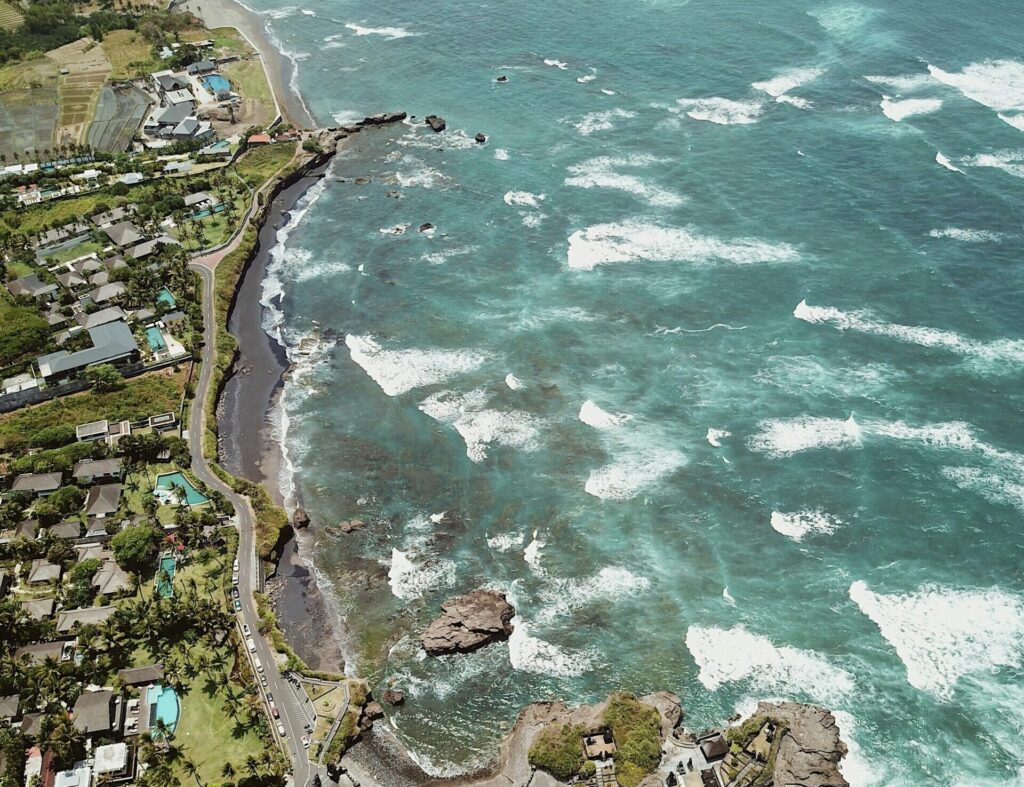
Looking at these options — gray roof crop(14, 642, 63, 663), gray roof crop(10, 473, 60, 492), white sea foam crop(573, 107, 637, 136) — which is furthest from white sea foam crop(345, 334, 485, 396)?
white sea foam crop(573, 107, 637, 136)

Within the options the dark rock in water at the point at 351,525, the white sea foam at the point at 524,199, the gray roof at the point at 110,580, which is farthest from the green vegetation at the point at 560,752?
the white sea foam at the point at 524,199

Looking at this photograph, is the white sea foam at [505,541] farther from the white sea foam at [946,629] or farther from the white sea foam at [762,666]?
the white sea foam at [946,629]

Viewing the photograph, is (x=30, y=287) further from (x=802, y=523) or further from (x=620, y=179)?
(x=802, y=523)

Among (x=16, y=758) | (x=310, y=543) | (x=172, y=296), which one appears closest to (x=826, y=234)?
(x=310, y=543)

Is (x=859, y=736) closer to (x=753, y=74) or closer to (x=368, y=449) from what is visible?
(x=368, y=449)

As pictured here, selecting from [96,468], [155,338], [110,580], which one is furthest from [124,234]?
[110,580]

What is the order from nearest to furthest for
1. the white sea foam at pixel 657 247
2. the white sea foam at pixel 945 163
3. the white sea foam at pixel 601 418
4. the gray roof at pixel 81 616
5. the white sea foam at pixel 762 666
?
the white sea foam at pixel 762 666, the gray roof at pixel 81 616, the white sea foam at pixel 601 418, the white sea foam at pixel 657 247, the white sea foam at pixel 945 163
